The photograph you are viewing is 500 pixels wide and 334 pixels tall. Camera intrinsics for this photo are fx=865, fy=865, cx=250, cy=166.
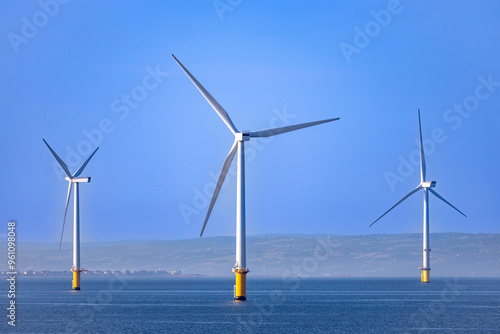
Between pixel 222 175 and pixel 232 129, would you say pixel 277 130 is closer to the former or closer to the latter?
pixel 232 129

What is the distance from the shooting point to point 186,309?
422ft

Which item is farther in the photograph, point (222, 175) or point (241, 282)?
point (241, 282)

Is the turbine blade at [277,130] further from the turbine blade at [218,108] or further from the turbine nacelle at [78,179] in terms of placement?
the turbine nacelle at [78,179]

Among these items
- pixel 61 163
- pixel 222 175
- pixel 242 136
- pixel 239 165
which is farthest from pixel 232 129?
pixel 61 163

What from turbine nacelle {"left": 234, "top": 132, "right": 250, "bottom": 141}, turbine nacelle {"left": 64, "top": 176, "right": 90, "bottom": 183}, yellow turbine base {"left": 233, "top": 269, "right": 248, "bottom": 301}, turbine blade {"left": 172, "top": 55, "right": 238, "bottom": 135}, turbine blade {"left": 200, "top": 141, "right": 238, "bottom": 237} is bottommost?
yellow turbine base {"left": 233, "top": 269, "right": 248, "bottom": 301}

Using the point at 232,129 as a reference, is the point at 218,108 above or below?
above

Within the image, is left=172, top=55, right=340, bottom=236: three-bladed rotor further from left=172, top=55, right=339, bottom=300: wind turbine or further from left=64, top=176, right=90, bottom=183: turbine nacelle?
left=64, top=176, right=90, bottom=183: turbine nacelle

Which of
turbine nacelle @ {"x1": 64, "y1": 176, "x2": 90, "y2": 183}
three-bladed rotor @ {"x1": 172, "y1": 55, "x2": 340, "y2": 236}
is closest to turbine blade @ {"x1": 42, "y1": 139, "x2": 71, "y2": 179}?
turbine nacelle @ {"x1": 64, "y1": 176, "x2": 90, "y2": 183}

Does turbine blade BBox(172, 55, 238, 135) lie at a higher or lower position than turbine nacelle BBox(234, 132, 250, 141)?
higher

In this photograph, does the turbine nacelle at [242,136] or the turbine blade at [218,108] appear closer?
the turbine blade at [218,108]

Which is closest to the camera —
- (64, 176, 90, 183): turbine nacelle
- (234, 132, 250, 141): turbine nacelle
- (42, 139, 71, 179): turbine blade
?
(234, 132, 250, 141): turbine nacelle

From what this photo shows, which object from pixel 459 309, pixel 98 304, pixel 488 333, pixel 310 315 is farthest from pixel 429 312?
pixel 98 304

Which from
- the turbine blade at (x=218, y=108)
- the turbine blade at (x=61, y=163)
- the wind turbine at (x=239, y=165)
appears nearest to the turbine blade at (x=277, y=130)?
the wind turbine at (x=239, y=165)

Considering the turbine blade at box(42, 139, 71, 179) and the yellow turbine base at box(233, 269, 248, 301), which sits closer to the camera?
the yellow turbine base at box(233, 269, 248, 301)
